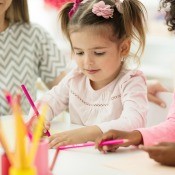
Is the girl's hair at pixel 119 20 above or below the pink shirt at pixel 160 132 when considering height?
above

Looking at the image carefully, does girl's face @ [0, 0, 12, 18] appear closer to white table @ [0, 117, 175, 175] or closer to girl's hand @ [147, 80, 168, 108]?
girl's hand @ [147, 80, 168, 108]

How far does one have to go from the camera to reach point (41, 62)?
1.85 meters

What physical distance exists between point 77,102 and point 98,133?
0.29 metres

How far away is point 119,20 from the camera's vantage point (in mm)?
1293

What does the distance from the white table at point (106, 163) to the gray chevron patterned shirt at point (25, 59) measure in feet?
2.62

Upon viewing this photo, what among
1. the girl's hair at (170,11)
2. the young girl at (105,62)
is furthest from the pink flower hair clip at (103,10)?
the girl's hair at (170,11)

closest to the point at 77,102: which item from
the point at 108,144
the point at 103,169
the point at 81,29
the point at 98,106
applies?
the point at 98,106

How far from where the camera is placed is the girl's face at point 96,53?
125 cm

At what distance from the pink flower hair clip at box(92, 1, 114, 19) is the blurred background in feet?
4.40

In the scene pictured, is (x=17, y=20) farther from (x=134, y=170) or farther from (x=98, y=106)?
(x=134, y=170)

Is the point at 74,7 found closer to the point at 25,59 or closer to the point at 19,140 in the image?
the point at 25,59

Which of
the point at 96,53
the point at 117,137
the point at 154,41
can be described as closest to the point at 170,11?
the point at 96,53

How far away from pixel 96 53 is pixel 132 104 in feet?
0.60

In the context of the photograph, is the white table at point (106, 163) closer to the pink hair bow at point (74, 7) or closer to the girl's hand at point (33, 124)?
the girl's hand at point (33, 124)
